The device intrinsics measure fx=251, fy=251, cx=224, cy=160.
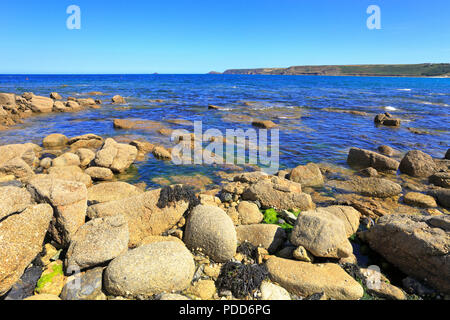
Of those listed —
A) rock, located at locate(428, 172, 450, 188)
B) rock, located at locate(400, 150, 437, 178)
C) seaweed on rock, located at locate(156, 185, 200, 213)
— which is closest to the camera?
seaweed on rock, located at locate(156, 185, 200, 213)

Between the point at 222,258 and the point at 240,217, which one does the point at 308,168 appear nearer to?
the point at 240,217

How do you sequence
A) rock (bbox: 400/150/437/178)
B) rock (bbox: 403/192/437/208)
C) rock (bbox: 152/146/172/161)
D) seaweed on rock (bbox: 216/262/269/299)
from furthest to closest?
rock (bbox: 152/146/172/161) → rock (bbox: 400/150/437/178) → rock (bbox: 403/192/437/208) → seaweed on rock (bbox: 216/262/269/299)

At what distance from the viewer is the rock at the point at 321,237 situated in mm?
4945

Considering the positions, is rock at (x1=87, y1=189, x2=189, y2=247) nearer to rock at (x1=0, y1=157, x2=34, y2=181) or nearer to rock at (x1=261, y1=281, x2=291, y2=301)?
rock at (x1=261, y1=281, x2=291, y2=301)

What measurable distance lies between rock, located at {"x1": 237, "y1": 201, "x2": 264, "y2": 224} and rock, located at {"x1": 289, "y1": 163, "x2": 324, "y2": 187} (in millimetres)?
3256

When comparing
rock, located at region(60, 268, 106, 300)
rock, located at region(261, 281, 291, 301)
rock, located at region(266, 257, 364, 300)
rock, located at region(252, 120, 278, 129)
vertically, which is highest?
rock, located at region(252, 120, 278, 129)

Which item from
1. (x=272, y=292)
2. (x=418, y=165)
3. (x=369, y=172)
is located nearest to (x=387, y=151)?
(x=418, y=165)

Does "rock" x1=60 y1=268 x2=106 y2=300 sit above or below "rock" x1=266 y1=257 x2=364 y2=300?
above

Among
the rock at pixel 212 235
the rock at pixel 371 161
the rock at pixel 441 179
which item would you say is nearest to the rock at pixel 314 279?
the rock at pixel 212 235

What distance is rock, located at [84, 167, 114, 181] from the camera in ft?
31.1

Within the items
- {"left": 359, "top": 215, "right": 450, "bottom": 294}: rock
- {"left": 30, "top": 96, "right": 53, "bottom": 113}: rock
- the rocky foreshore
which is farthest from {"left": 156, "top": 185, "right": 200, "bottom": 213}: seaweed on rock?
{"left": 30, "top": 96, "right": 53, "bottom": 113}: rock

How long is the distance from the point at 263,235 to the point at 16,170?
8574 millimetres

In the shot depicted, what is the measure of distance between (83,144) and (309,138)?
13.8m
